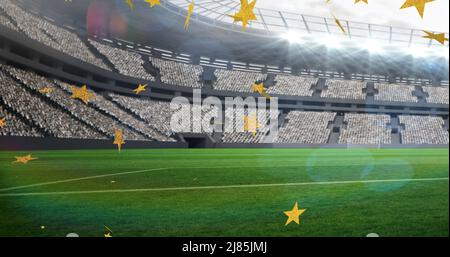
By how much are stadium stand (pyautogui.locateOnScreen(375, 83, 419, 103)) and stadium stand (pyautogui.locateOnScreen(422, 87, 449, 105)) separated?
1719 mm

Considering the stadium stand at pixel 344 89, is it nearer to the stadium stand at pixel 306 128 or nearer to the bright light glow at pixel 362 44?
the stadium stand at pixel 306 128

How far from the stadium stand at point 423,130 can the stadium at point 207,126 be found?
0.19 m

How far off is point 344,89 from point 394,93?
10.5m

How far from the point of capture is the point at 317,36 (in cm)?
3278

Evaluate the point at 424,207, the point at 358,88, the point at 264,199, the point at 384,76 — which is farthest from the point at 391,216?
the point at 384,76

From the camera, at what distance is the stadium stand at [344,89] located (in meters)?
31.8

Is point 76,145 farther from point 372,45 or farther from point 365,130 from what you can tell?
point 372,45

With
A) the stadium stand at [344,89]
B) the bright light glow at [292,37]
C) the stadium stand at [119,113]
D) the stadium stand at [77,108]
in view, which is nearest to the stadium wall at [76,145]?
the stadium stand at [77,108]

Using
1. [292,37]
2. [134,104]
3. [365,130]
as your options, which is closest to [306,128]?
[292,37]

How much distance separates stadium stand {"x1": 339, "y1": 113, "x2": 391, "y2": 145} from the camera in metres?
32.0

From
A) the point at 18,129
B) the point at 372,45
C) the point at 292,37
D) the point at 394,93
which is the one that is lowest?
Result: the point at 18,129

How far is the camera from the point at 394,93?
41.3 m

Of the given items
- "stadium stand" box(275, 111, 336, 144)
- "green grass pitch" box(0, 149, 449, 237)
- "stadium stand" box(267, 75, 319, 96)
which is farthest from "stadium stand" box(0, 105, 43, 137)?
"stadium stand" box(267, 75, 319, 96)
